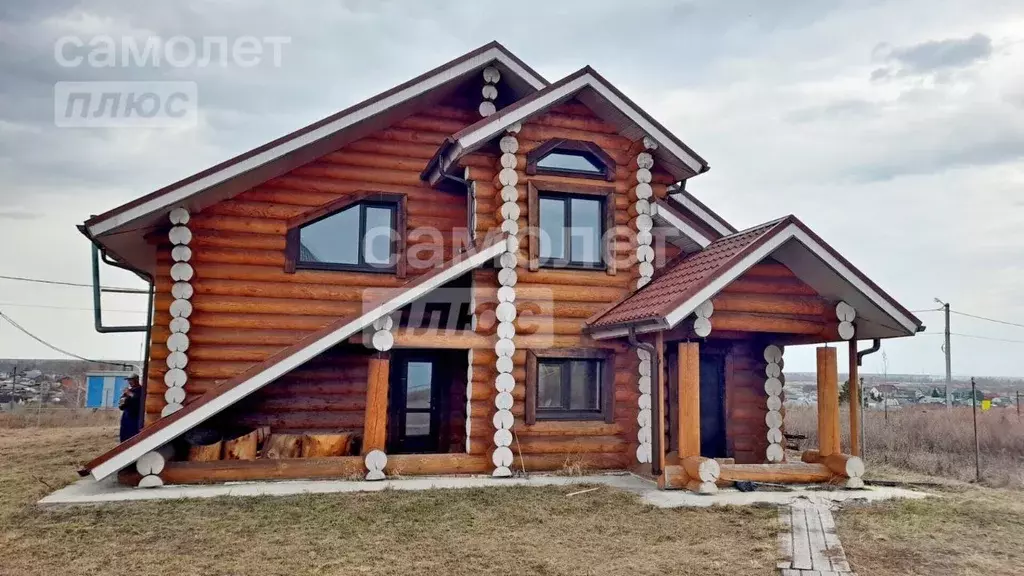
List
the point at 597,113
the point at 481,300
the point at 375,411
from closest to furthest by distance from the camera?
the point at 375,411 < the point at 481,300 < the point at 597,113

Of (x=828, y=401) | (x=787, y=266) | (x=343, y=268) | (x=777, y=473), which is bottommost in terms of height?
(x=777, y=473)

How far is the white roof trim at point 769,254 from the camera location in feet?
30.3

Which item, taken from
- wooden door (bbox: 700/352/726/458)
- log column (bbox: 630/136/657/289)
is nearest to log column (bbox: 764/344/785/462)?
wooden door (bbox: 700/352/726/458)

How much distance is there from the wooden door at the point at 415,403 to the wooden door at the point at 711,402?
14.7 feet

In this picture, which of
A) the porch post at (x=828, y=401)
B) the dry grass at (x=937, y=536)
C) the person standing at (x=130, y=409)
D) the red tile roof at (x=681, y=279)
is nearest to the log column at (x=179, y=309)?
the person standing at (x=130, y=409)

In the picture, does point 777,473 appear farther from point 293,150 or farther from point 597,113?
point 293,150

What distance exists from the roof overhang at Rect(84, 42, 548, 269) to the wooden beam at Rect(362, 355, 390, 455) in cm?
376

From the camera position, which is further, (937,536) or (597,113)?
(597,113)

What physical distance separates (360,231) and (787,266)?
22.9 feet

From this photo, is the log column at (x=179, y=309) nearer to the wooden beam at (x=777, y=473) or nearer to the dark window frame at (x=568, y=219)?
the dark window frame at (x=568, y=219)

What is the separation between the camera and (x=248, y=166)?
10938 millimetres

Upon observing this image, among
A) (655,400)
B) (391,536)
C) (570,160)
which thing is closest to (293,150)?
(570,160)

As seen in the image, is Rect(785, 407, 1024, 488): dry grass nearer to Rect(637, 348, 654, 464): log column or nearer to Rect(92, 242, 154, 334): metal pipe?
Rect(637, 348, 654, 464): log column

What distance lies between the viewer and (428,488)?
31.0ft
